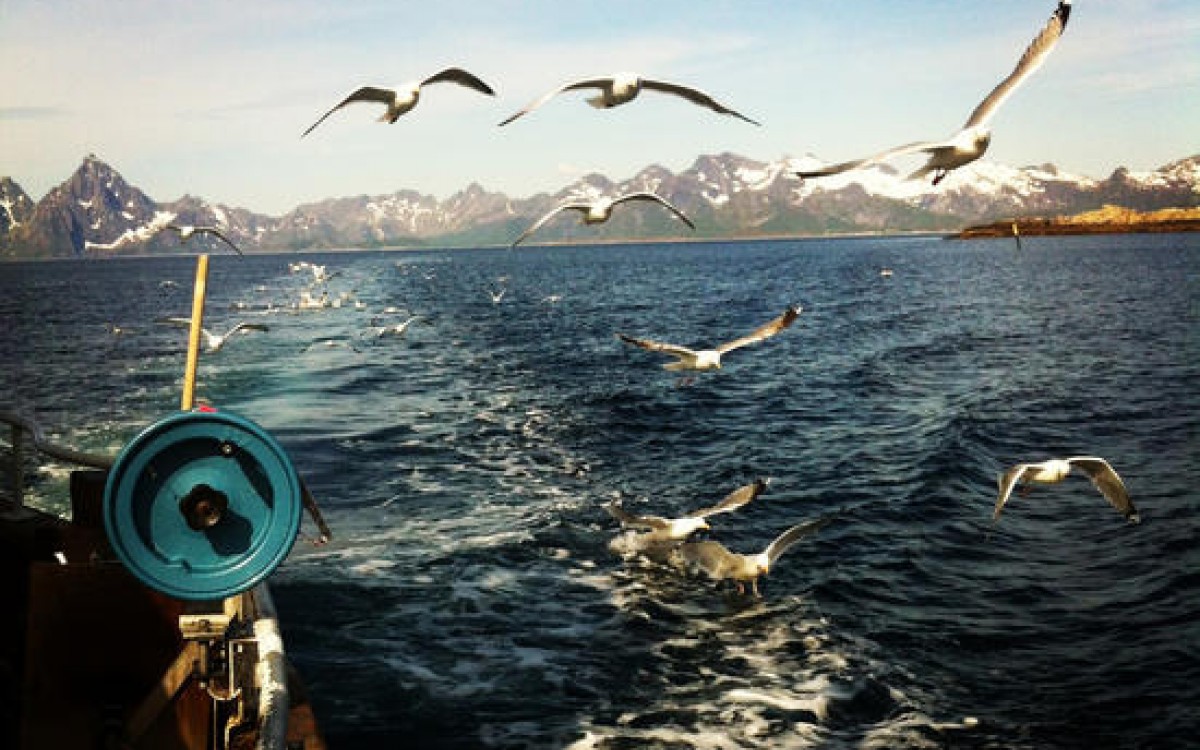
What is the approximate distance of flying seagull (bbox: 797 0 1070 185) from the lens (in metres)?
10.8

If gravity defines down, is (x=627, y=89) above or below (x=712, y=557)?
above

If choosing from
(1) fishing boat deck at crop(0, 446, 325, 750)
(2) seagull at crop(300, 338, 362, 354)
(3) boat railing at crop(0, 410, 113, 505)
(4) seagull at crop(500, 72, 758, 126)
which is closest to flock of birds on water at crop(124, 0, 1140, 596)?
(4) seagull at crop(500, 72, 758, 126)

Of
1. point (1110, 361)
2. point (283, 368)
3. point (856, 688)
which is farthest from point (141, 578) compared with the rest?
point (1110, 361)

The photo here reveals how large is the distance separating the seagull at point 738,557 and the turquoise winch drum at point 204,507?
33.7ft

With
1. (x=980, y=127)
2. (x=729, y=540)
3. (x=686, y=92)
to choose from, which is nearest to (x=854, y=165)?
(x=980, y=127)

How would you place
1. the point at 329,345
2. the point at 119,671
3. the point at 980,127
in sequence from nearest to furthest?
the point at 119,671 → the point at 980,127 → the point at 329,345

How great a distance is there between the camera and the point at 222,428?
6309 millimetres

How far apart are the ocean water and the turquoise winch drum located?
6.80 metres

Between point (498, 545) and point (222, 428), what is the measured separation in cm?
1377

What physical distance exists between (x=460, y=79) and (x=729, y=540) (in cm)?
1026

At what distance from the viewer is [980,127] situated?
11.5m

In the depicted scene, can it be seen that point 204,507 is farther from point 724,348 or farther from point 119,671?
point 724,348

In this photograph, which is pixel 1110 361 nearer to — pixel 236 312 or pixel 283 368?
pixel 283 368

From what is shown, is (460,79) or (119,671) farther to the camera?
(460,79)
